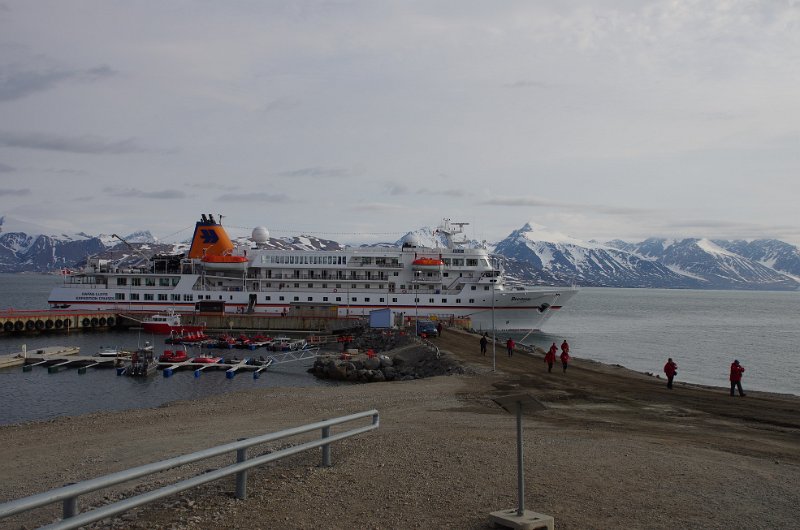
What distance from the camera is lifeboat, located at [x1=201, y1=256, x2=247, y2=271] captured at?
64.1m

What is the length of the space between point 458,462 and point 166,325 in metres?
51.8

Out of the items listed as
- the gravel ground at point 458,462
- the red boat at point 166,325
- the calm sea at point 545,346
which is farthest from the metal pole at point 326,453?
the red boat at point 166,325

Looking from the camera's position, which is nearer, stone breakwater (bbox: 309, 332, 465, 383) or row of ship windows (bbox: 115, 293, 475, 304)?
Answer: stone breakwater (bbox: 309, 332, 465, 383)

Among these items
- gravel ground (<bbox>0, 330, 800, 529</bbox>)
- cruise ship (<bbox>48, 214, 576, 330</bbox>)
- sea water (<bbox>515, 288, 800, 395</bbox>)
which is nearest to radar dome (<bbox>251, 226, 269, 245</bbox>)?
cruise ship (<bbox>48, 214, 576, 330</bbox>)

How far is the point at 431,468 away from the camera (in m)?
9.45

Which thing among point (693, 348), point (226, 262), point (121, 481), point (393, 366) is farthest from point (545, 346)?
point (121, 481)

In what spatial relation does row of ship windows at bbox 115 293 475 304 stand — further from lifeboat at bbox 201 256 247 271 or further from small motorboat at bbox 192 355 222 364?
small motorboat at bbox 192 355 222 364

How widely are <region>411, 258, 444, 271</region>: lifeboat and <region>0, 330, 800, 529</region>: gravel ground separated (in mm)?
40313

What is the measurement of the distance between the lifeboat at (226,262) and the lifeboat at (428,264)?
653 inches

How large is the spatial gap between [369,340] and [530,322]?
21.0 m

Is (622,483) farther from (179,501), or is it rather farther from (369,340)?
(369,340)

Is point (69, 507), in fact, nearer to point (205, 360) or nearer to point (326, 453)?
point (326, 453)

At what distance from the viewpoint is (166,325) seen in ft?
188

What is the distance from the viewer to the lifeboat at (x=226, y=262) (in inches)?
2522
